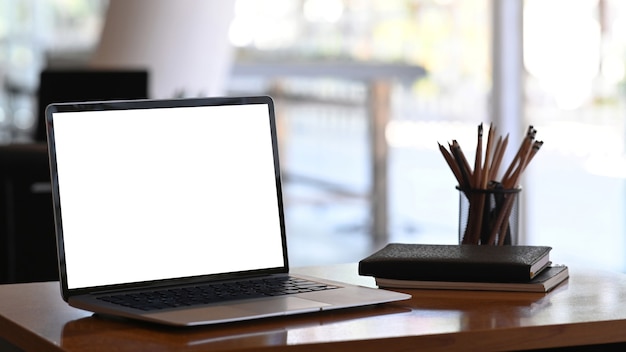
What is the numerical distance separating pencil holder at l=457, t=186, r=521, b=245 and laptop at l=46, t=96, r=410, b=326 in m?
0.33

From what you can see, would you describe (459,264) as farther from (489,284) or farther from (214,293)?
(214,293)

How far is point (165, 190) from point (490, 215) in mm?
559

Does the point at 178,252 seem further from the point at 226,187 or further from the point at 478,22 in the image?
the point at 478,22

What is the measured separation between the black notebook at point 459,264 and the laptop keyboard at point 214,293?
0.33 feet

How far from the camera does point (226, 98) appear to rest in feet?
5.64

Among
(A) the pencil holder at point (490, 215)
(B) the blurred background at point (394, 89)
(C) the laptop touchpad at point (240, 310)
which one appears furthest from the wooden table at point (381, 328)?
(B) the blurred background at point (394, 89)

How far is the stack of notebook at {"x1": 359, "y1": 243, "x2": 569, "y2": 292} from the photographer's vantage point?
166 cm

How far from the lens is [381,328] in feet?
4.69

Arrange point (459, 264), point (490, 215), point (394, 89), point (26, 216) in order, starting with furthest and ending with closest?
point (394, 89), point (26, 216), point (490, 215), point (459, 264)

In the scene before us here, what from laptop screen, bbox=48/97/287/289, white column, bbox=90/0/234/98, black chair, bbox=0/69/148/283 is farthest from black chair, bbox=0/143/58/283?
laptop screen, bbox=48/97/287/289

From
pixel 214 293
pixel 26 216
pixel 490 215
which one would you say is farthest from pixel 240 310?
pixel 26 216

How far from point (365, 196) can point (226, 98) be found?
5.30 m

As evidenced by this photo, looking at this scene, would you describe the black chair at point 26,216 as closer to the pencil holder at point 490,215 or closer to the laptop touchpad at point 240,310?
the pencil holder at point 490,215

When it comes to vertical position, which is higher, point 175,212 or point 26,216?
point 175,212
